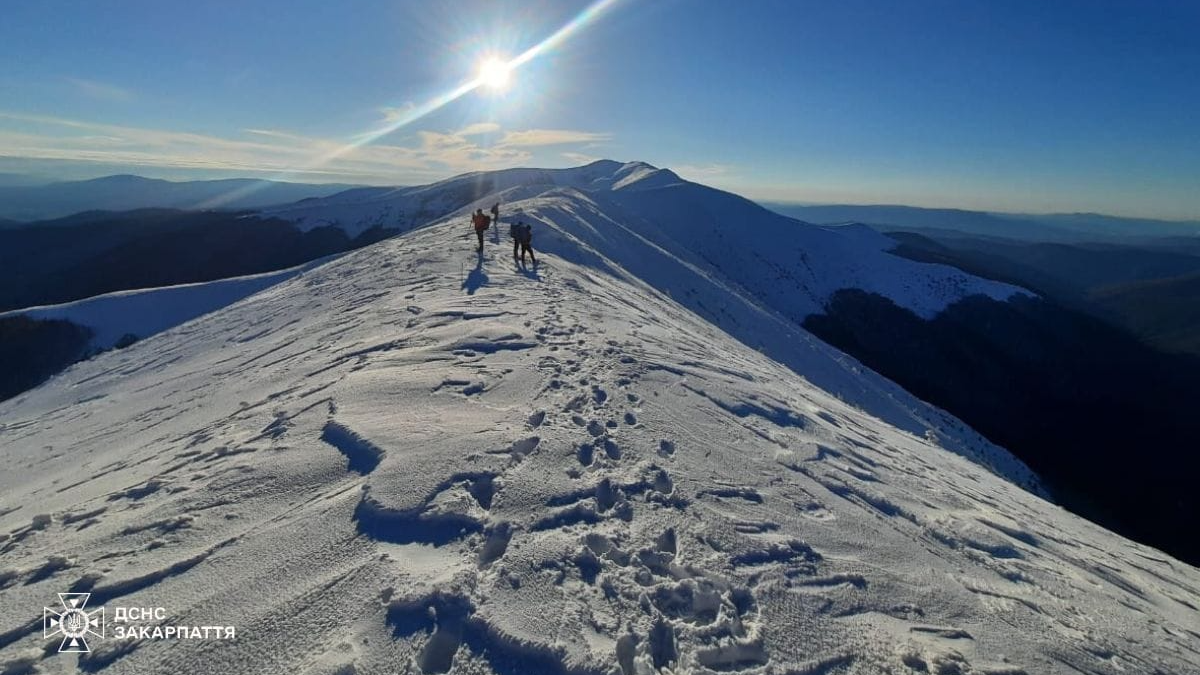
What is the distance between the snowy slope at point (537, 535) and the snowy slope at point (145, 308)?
19.9m

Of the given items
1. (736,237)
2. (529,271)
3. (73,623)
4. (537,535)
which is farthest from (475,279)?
(736,237)

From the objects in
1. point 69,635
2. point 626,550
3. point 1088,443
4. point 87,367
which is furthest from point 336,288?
point 1088,443

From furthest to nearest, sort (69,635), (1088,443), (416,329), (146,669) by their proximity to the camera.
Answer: (1088,443), (416,329), (69,635), (146,669)

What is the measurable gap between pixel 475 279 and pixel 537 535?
1154cm

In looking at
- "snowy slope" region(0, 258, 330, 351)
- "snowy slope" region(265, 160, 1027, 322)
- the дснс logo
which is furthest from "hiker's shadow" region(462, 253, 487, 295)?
"snowy slope" region(0, 258, 330, 351)

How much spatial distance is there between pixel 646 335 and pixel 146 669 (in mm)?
9720

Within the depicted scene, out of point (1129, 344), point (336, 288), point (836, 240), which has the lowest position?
point (1129, 344)

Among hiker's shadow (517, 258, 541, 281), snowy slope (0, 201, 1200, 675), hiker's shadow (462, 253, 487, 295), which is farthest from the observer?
hiker's shadow (517, 258, 541, 281)

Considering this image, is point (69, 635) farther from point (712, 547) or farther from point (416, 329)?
point (416, 329)

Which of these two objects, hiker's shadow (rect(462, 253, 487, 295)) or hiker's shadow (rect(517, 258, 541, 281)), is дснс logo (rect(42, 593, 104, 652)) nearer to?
hiker's shadow (rect(462, 253, 487, 295))

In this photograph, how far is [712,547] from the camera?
4574 millimetres

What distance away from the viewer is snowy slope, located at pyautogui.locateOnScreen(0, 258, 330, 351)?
26469 mm

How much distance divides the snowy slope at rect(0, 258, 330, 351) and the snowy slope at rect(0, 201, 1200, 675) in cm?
1986

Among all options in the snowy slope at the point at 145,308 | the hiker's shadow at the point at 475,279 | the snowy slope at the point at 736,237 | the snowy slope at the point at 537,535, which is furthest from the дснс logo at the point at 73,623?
the snowy slope at the point at 736,237
